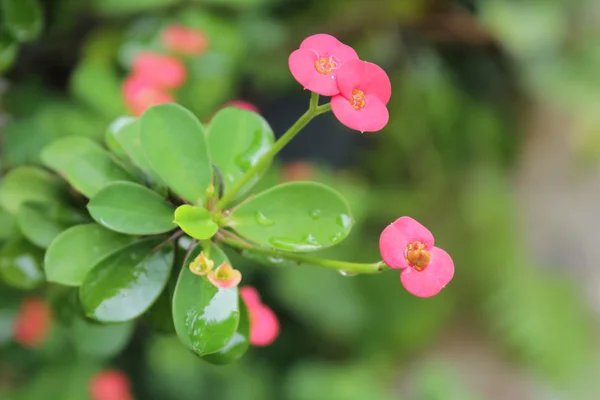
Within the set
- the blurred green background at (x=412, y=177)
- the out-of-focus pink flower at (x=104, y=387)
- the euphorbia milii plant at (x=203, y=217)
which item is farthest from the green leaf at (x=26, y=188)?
the out-of-focus pink flower at (x=104, y=387)

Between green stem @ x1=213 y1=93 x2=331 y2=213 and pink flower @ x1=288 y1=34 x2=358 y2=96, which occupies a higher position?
pink flower @ x1=288 y1=34 x2=358 y2=96

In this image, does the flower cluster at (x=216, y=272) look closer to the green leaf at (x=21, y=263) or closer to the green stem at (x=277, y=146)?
the green stem at (x=277, y=146)

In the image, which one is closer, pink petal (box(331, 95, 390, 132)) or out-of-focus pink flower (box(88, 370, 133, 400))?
pink petal (box(331, 95, 390, 132))

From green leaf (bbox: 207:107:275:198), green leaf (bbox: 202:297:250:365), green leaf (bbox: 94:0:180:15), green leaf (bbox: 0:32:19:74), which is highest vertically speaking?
→ green leaf (bbox: 207:107:275:198)

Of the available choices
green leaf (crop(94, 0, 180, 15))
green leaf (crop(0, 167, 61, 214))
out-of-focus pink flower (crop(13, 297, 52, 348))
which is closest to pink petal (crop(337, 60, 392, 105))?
green leaf (crop(0, 167, 61, 214))

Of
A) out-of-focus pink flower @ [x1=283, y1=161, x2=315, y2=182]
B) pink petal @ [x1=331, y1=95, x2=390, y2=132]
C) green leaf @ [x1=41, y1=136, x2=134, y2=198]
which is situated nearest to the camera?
pink petal @ [x1=331, y1=95, x2=390, y2=132]

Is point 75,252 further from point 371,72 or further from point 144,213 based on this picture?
point 371,72

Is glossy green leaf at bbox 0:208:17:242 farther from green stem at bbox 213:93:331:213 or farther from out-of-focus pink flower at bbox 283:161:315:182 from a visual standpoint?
out-of-focus pink flower at bbox 283:161:315:182
